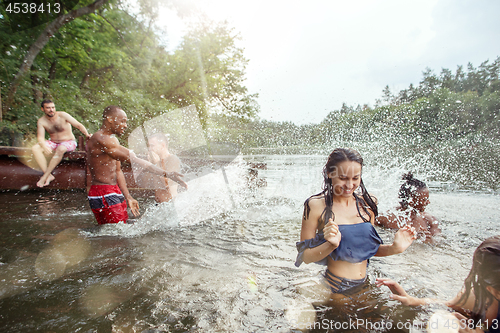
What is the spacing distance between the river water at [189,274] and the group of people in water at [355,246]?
12.8 inches

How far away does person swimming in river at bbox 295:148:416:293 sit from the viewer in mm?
2072

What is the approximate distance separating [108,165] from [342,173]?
3598 mm

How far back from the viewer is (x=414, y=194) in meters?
4.57

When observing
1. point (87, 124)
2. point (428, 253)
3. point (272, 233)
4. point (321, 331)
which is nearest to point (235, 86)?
point (87, 124)

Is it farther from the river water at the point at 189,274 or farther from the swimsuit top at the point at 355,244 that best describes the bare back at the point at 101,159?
the swimsuit top at the point at 355,244

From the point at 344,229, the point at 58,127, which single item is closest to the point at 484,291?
the point at 344,229

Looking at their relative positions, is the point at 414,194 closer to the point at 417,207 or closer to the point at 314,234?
the point at 417,207

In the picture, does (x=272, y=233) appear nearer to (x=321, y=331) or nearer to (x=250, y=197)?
(x=321, y=331)

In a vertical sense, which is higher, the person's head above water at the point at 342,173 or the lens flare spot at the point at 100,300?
the person's head above water at the point at 342,173

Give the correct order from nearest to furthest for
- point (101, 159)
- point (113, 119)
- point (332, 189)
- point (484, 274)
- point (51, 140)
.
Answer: point (484, 274) → point (332, 189) → point (113, 119) → point (101, 159) → point (51, 140)

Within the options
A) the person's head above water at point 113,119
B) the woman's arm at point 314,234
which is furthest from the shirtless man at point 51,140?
the woman's arm at point 314,234

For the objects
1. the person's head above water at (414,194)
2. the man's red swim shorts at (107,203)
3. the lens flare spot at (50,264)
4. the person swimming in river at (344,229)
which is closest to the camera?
the person swimming in river at (344,229)

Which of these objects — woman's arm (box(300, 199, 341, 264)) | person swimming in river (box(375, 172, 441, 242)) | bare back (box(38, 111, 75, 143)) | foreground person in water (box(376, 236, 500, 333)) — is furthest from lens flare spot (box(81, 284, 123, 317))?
bare back (box(38, 111, 75, 143))

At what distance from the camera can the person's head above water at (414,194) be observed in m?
4.52
